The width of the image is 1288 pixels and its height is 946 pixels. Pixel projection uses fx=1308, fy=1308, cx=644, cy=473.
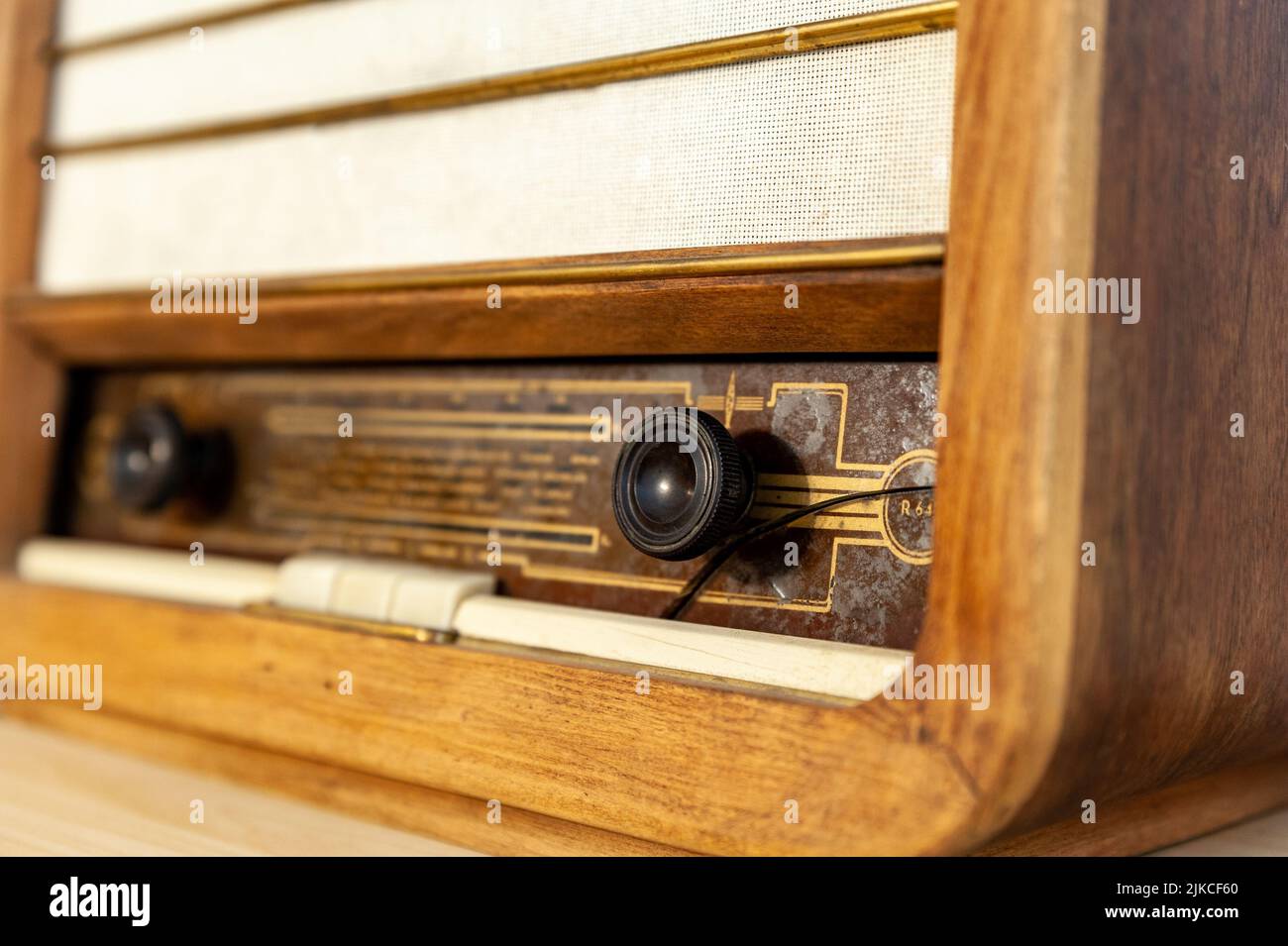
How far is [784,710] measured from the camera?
30.5 inches

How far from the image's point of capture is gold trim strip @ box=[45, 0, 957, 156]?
81 cm

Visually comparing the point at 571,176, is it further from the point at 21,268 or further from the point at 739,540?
the point at 21,268

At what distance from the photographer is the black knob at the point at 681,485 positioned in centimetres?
84

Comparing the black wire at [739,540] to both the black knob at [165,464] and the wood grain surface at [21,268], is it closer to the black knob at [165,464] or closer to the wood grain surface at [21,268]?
the black knob at [165,464]

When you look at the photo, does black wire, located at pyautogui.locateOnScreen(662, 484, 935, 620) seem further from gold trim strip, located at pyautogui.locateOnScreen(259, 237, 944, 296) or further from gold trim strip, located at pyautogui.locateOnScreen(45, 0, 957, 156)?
gold trim strip, located at pyautogui.locateOnScreen(45, 0, 957, 156)

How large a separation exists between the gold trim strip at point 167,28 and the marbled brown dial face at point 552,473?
325mm

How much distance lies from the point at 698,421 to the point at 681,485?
1.8 inches

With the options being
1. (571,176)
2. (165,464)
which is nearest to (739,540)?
(571,176)

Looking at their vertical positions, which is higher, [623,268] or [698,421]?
[623,268]

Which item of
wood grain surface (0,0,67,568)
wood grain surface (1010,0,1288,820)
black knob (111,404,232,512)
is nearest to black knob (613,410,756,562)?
wood grain surface (1010,0,1288,820)

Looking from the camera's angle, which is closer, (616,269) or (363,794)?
(616,269)

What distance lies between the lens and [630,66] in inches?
36.7

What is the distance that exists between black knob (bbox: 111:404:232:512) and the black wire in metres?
0.53
